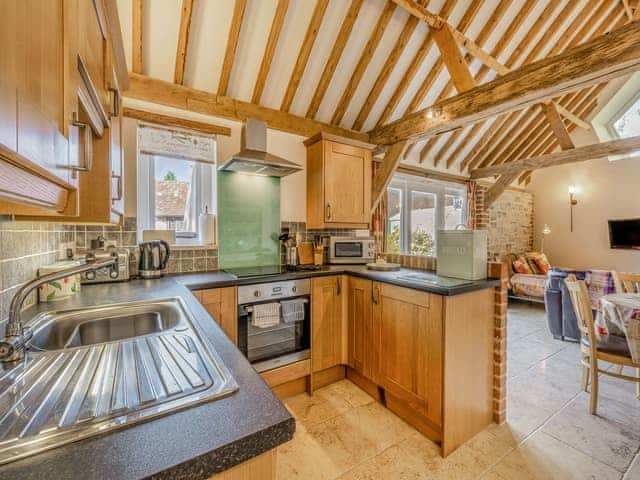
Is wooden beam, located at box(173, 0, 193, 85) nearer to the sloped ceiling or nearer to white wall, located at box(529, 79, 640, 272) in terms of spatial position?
the sloped ceiling

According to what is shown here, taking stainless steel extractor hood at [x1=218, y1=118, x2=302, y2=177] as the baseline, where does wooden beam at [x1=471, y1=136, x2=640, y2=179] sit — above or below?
above

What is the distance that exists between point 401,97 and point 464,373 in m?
2.92

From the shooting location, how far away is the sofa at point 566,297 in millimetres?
3354

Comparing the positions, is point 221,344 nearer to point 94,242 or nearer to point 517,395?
point 94,242

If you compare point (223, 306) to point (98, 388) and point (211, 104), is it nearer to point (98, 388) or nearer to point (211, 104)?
point (98, 388)

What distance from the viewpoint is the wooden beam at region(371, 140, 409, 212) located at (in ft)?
10.5

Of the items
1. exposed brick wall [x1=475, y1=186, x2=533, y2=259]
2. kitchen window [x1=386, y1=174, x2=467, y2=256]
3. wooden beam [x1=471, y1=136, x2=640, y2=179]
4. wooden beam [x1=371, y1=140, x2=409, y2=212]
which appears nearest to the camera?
wooden beam [x1=371, y1=140, x2=409, y2=212]

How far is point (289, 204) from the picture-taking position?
3.03 meters

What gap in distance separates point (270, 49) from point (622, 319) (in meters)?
3.45

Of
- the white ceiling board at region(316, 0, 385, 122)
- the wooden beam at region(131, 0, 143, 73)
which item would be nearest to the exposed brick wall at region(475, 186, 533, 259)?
the white ceiling board at region(316, 0, 385, 122)

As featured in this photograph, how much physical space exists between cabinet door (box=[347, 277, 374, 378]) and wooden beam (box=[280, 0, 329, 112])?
1.91 m

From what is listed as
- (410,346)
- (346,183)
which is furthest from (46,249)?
(346,183)

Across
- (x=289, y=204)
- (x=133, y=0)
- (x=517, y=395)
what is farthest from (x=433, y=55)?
(x=517, y=395)

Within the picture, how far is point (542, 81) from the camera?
2109 mm
